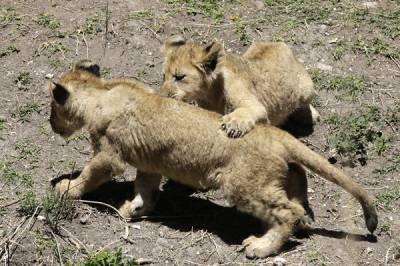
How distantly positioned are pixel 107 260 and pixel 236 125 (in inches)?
77.7

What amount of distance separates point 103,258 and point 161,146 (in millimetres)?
1397

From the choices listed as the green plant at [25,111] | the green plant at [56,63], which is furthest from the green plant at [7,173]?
the green plant at [56,63]

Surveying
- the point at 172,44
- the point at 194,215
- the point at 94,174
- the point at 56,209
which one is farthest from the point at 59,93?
the point at 194,215

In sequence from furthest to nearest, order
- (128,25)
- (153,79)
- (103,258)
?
(128,25) < (153,79) < (103,258)

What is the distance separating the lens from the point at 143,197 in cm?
885

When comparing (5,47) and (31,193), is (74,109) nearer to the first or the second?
(31,193)

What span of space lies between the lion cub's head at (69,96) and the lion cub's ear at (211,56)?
1.33m

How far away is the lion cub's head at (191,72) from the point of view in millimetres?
9570

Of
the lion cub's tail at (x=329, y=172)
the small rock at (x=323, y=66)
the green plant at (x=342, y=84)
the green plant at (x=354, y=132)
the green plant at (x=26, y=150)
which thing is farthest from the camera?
the small rock at (x=323, y=66)

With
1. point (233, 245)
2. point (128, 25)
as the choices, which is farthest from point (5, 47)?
point (233, 245)

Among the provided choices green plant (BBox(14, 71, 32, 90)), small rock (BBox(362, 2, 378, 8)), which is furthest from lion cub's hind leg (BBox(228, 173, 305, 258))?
small rock (BBox(362, 2, 378, 8))

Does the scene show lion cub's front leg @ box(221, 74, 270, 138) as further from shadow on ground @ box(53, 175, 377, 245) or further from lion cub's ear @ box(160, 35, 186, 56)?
shadow on ground @ box(53, 175, 377, 245)

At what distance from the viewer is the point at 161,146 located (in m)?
8.46

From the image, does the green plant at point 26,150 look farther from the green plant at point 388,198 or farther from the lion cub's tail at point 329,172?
the green plant at point 388,198
